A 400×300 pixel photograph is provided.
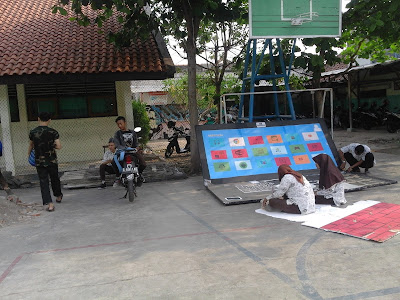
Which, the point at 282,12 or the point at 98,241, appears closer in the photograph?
the point at 98,241

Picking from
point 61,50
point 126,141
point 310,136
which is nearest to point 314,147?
point 310,136

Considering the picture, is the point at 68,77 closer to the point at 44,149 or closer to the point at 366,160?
the point at 44,149

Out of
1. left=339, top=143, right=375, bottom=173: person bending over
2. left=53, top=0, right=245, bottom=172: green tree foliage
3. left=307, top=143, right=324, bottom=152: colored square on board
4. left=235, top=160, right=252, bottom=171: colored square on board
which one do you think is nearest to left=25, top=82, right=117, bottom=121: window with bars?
left=53, top=0, right=245, bottom=172: green tree foliage

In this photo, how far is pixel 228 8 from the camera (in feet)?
29.3

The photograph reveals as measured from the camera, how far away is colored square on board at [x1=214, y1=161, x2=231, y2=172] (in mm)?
7699

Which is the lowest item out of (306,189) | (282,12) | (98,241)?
(98,241)

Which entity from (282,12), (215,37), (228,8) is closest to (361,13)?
(282,12)

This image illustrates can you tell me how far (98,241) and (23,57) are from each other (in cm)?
637

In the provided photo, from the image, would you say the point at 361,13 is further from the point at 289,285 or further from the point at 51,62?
the point at 289,285

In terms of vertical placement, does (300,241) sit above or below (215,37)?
below

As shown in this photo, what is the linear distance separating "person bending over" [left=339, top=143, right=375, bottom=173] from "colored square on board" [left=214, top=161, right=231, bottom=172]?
248 centimetres

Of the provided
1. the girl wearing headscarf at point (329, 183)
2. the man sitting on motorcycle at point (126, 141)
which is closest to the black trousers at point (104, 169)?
the man sitting on motorcycle at point (126, 141)

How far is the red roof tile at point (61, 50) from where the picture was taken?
350 inches

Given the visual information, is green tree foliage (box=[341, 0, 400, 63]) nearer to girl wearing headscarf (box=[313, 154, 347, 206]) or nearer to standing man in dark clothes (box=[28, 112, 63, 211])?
girl wearing headscarf (box=[313, 154, 347, 206])
